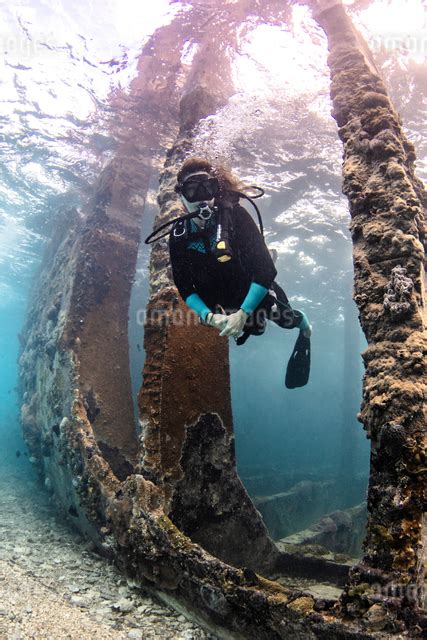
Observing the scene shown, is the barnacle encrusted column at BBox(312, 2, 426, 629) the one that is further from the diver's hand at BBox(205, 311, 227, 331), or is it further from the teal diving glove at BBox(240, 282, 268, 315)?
the diver's hand at BBox(205, 311, 227, 331)

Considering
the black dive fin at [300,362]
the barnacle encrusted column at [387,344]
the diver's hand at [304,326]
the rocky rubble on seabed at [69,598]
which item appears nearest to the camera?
the barnacle encrusted column at [387,344]

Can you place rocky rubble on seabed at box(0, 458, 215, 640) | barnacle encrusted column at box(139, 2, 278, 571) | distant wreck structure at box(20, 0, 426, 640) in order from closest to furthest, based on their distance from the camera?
distant wreck structure at box(20, 0, 426, 640)
rocky rubble on seabed at box(0, 458, 215, 640)
barnacle encrusted column at box(139, 2, 278, 571)

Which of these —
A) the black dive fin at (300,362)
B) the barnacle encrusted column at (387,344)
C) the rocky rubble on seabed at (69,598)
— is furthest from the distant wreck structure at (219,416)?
the black dive fin at (300,362)

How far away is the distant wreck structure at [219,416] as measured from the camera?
235 centimetres

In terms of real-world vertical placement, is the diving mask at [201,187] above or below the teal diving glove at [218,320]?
above

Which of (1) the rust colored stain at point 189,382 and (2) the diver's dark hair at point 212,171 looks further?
(1) the rust colored stain at point 189,382

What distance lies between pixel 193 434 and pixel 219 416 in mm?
472

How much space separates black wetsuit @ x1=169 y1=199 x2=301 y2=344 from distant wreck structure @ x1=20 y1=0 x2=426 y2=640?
→ 0.89 m

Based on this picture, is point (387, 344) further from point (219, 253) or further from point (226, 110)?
point (226, 110)

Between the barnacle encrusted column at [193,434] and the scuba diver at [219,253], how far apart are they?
102cm

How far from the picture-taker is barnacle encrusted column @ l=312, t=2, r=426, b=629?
2.22 meters

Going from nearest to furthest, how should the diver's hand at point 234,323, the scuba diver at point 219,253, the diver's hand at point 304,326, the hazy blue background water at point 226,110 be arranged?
the diver's hand at point 234,323 < the scuba diver at point 219,253 < the diver's hand at point 304,326 < the hazy blue background water at point 226,110

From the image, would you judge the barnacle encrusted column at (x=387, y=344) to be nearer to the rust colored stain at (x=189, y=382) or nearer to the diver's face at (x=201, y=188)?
the diver's face at (x=201, y=188)

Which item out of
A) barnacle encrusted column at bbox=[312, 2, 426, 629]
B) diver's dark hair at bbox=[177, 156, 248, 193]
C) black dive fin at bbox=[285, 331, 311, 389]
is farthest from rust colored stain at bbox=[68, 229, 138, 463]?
barnacle encrusted column at bbox=[312, 2, 426, 629]
